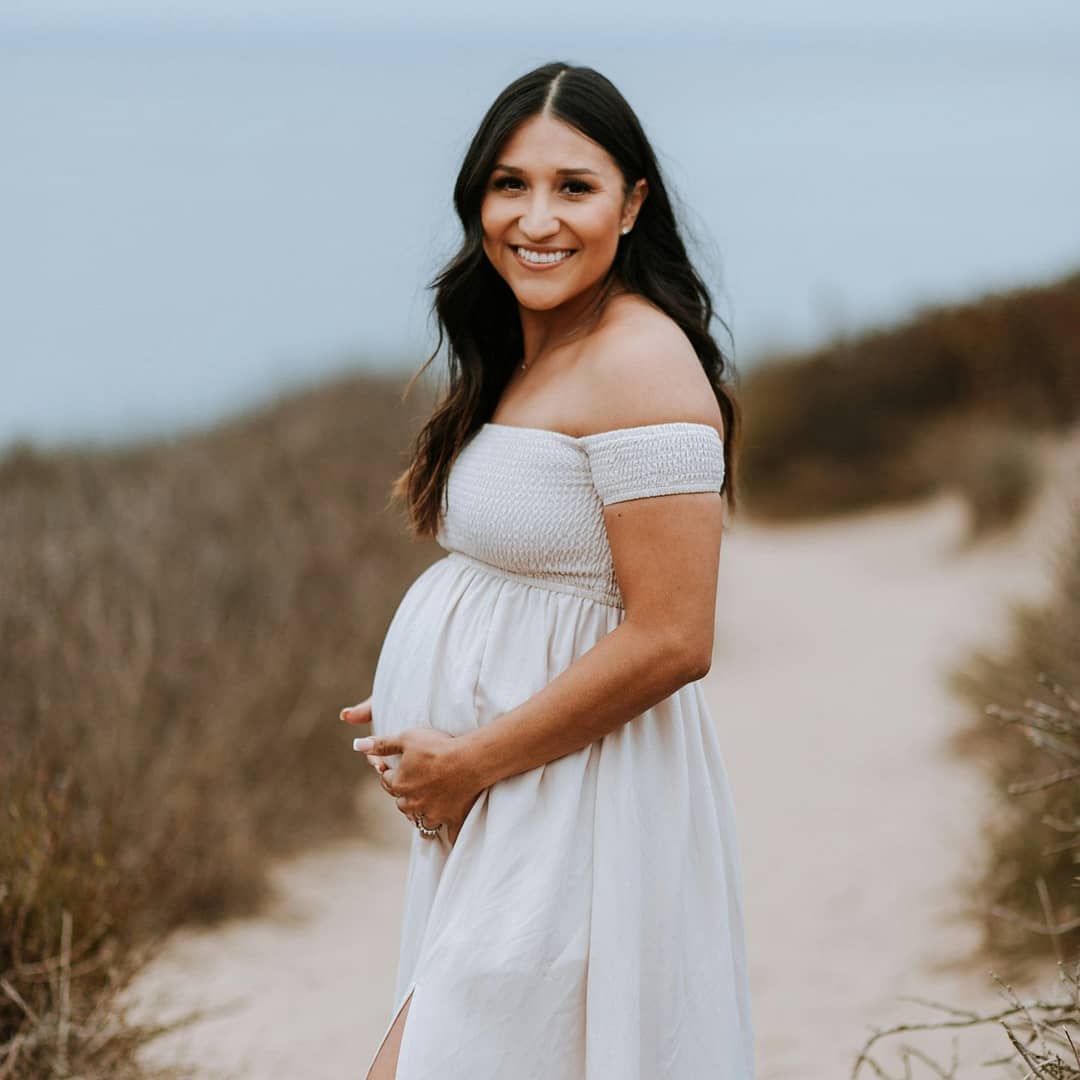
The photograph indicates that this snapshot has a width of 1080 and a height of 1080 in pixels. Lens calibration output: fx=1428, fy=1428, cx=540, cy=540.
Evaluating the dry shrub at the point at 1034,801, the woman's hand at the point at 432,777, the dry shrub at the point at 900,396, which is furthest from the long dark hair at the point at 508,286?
the dry shrub at the point at 900,396

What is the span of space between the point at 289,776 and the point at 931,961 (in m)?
2.76

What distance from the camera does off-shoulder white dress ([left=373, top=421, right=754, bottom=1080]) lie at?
187 centimetres

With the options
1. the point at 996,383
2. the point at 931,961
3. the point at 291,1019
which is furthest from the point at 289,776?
the point at 996,383

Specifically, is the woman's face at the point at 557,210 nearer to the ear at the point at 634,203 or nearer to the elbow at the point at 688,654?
the ear at the point at 634,203

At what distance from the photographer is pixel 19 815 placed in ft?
10.3

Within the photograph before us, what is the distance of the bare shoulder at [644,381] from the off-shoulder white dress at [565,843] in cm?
3

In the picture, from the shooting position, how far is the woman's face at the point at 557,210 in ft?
6.62

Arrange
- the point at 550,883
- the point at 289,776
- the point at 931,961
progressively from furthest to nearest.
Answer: the point at 289,776 → the point at 931,961 → the point at 550,883

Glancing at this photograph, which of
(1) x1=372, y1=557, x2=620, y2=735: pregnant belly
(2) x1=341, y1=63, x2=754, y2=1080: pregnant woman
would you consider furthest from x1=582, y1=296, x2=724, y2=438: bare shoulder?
(1) x1=372, y1=557, x2=620, y2=735: pregnant belly

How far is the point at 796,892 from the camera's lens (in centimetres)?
547

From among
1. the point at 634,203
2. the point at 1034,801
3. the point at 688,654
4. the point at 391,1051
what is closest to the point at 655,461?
the point at 688,654

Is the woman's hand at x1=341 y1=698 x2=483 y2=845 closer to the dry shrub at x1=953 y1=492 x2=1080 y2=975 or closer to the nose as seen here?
the nose

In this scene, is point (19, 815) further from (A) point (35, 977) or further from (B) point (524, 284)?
(B) point (524, 284)

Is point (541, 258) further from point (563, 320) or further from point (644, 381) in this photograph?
point (644, 381)
